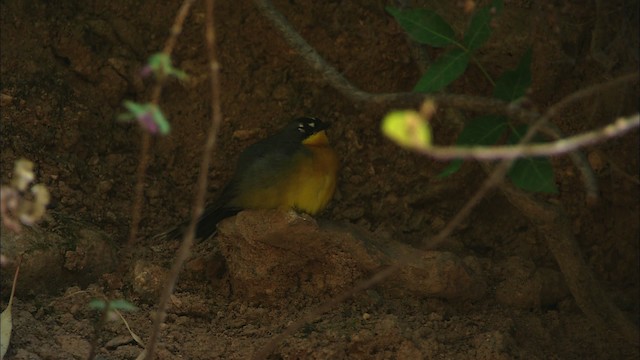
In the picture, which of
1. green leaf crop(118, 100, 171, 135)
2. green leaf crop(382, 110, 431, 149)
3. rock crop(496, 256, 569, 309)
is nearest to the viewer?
green leaf crop(382, 110, 431, 149)

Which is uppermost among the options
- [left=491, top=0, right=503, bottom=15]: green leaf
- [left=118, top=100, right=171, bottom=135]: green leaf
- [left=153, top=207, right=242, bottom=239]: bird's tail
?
[left=491, top=0, right=503, bottom=15]: green leaf

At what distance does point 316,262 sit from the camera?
4.93 m

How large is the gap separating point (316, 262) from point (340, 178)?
3.28 ft

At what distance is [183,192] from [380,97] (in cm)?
177

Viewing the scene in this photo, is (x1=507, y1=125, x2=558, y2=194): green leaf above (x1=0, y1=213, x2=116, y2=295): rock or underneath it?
above

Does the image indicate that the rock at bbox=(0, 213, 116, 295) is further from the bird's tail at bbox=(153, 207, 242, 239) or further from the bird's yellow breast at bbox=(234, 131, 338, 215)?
the bird's yellow breast at bbox=(234, 131, 338, 215)

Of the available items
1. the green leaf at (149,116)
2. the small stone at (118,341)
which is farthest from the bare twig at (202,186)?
the small stone at (118,341)

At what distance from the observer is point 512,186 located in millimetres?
4453

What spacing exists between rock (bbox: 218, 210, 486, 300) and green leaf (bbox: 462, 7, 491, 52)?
129 centimetres

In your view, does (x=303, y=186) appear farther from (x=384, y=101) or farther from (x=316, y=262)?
(x=384, y=101)

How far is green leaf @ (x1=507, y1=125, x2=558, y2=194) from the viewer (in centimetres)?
369

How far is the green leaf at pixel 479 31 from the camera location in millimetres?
3959

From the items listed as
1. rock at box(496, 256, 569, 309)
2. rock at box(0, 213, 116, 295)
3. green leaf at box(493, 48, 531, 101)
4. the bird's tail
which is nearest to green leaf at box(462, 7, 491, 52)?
green leaf at box(493, 48, 531, 101)

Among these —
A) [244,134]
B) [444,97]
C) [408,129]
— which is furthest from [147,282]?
[408,129]
